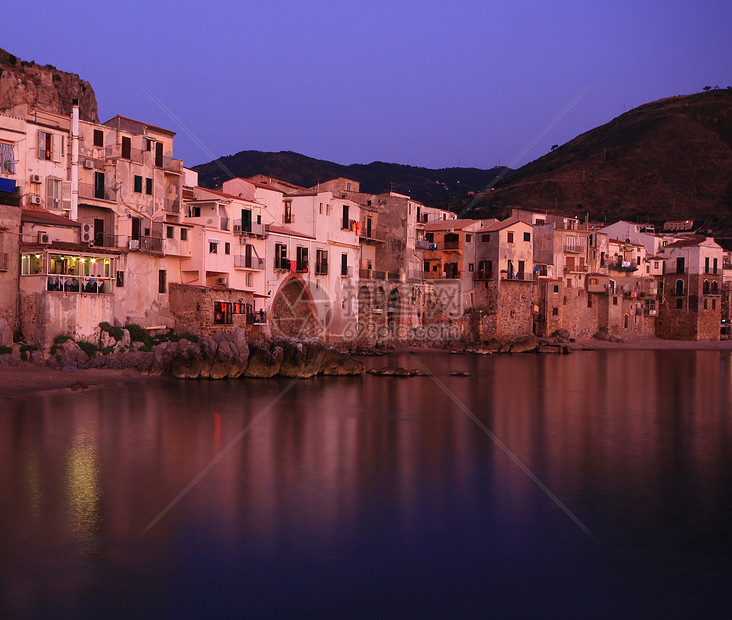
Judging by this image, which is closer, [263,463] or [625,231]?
[263,463]

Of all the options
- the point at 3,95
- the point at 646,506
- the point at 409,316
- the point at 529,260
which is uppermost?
the point at 3,95

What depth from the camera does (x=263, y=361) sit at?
38.0 meters

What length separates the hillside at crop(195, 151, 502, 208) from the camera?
543 feet

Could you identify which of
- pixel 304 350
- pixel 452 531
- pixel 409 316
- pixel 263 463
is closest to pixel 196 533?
pixel 452 531

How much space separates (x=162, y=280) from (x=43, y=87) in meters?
41.7

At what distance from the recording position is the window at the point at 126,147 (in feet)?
135

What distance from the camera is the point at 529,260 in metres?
69.0

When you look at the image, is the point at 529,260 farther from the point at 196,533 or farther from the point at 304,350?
the point at 196,533

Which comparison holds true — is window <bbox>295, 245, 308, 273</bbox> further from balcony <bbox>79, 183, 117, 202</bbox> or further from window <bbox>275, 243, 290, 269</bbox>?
balcony <bbox>79, 183, 117, 202</bbox>

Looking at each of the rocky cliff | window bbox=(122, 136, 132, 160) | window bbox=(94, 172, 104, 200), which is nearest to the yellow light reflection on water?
window bbox=(94, 172, 104, 200)

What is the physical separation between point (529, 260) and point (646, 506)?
53.8m

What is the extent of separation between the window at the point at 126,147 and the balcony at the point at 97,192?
2.06 meters

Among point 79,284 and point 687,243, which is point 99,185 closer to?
point 79,284

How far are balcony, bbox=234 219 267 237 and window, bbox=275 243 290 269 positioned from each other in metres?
1.85
